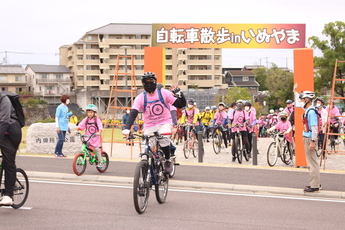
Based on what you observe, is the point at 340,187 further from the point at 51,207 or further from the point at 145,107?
the point at 51,207

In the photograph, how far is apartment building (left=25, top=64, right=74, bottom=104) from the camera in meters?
87.1

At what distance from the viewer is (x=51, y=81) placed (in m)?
87.6

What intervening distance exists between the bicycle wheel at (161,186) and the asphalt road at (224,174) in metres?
2.61

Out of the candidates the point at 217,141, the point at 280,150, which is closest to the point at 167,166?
the point at 280,150

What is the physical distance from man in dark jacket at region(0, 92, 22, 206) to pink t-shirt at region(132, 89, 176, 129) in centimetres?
198

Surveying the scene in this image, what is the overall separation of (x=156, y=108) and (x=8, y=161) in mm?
2424

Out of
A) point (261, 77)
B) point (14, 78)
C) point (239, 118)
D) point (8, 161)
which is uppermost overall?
point (261, 77)

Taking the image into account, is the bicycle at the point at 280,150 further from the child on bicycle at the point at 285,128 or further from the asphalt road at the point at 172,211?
the asphalt road at the point at 172,211

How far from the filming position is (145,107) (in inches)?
322

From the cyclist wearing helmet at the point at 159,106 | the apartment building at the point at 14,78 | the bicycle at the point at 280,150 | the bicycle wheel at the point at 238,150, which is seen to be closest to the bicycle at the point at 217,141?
the bicycle wheel at the point at 238,150

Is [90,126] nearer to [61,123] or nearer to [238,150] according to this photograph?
[61,123]

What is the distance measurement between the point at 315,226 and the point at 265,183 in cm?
372

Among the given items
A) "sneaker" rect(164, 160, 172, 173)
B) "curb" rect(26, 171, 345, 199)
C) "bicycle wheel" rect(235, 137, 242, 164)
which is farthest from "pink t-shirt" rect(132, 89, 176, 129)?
"bicycle wheel" rect(235, 137, 242, 164)

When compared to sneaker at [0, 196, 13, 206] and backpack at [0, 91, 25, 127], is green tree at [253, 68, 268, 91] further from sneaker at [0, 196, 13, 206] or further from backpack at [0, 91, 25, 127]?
sneaker at [0, 196, 13, 206]
